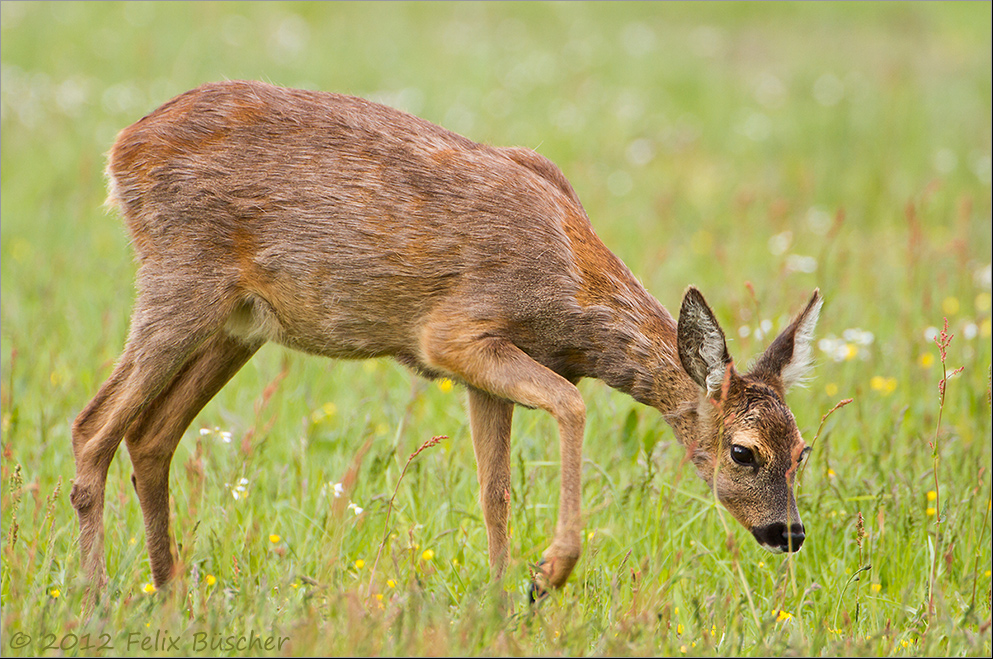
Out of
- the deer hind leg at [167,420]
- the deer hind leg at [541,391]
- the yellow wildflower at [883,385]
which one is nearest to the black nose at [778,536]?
the deer hind leg at [541,391]

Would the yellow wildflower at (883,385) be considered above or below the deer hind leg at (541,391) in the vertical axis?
above

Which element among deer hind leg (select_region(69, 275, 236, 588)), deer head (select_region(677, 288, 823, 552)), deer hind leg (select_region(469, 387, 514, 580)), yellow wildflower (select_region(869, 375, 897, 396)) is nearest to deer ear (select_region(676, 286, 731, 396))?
deer head (select_region(677, 288, 823, 552))

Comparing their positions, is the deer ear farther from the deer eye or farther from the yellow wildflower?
the yellow wildflower

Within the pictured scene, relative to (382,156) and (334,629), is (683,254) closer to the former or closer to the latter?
(382,156)

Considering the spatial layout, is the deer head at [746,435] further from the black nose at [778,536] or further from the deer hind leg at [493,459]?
the deer hind leg at [493,459]

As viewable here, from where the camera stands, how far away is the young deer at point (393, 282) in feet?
12.4

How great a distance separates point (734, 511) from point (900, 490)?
1.15 meters

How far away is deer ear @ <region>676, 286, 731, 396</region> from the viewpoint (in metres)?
3.62

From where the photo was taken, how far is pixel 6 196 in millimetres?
8367

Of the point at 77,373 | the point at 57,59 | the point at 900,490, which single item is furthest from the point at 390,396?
the point at 57,59

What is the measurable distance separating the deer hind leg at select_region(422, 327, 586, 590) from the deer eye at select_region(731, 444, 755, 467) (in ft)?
1.96

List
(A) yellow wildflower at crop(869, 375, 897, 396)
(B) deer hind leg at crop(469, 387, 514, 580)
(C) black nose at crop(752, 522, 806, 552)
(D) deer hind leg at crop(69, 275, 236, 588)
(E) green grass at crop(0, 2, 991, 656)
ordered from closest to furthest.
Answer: (E) green grass at crop(0, 2, 991, 656)
(C) black nose at crop(752, 522, 806, 552)
(D) deer hind leg at crop(69, 275, 236, 588)
(B) deer hind leg at crop(469, 387, 514, 580)
(A) yellow wildflower at crop(869, 375, 897, 396)

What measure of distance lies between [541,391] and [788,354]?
0.94 m

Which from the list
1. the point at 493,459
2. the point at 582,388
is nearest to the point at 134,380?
the point at 493,459
